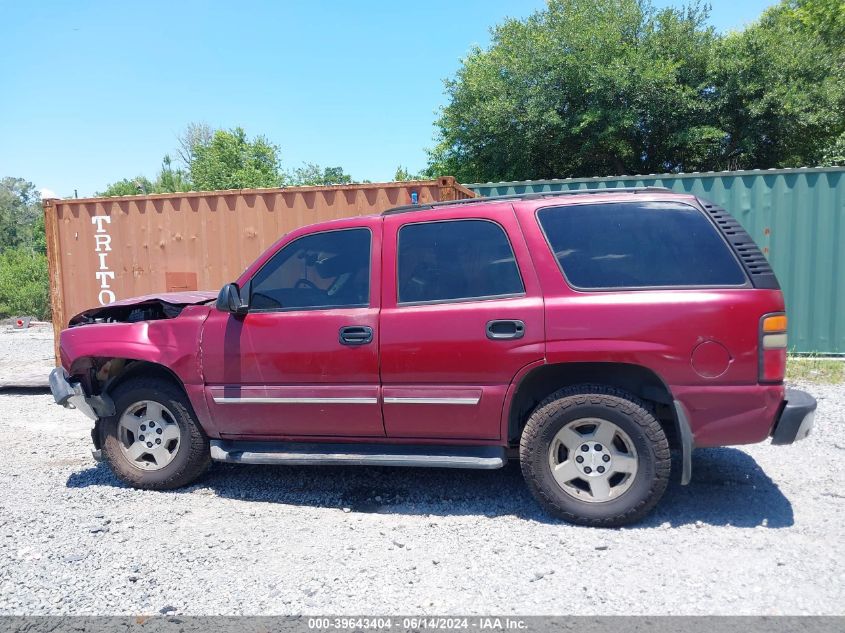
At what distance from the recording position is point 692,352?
11.0 ft

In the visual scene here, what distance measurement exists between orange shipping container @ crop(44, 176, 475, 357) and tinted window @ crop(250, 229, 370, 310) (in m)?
3.65

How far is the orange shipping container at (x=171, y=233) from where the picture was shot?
786 cm

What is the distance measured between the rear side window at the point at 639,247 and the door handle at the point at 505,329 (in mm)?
407

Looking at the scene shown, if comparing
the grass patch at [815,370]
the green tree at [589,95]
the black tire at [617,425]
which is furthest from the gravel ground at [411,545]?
the green tree at [589,95]

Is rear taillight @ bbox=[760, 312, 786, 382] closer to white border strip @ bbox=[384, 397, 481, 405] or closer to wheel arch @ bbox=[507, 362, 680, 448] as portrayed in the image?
wheel arch @ bbox=[507, 362, 680, 448]

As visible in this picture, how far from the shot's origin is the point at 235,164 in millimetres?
33312

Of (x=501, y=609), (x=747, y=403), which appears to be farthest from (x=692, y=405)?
(x=501, y=609)

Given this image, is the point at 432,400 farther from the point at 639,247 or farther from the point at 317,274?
the point at 639,247

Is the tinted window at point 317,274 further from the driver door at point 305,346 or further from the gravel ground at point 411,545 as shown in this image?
the gravel ground at point 411,545

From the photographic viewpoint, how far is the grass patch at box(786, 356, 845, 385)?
701 cm

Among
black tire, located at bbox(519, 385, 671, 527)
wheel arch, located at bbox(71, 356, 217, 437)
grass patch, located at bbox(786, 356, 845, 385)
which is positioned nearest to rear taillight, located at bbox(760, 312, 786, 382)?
black tire, located at bbox(519, 385, 671, 527)

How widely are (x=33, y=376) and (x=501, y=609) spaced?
8.18 metres

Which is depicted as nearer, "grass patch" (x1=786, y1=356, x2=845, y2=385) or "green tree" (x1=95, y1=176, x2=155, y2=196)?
"grass patch" (x1=786, y1=356, x2=845, y2=385)

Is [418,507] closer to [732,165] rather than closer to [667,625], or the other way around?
[667,625]
